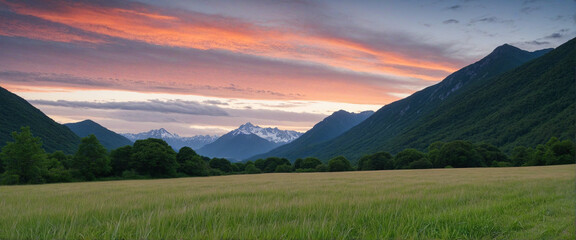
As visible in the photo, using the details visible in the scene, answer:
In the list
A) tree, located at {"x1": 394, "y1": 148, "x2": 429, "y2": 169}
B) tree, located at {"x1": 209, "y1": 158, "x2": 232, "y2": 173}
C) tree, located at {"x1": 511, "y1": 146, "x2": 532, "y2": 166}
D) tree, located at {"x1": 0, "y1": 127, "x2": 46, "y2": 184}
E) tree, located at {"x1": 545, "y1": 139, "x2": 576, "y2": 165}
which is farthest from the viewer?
tree, located at {"x1": 209, "y1": 158, "x2": 232, "y2": 173}

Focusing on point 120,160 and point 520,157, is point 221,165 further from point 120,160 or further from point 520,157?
point 520,157

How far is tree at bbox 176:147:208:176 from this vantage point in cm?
7969

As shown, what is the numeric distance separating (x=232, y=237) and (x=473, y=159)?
117 meters

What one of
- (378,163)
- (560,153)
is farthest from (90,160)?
(560,153)

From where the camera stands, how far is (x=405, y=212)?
5.23 metres

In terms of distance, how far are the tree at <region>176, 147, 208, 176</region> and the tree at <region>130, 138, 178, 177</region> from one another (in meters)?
8.57

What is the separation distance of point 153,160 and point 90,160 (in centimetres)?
1255

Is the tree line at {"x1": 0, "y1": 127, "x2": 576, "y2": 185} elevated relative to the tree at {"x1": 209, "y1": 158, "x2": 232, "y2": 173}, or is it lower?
elevated

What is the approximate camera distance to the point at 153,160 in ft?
218

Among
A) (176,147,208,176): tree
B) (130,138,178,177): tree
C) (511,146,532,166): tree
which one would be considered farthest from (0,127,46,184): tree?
(511,146,532,166): tree

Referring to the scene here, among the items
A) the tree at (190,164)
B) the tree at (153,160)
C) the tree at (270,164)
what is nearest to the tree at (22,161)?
the tree at (153,160)

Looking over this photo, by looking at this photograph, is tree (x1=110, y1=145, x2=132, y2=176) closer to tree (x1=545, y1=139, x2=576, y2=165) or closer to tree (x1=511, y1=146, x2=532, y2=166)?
tree (x1=545, y1=139, x2=576, y2=165)

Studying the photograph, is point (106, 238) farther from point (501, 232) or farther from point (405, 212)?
point (501, 232)

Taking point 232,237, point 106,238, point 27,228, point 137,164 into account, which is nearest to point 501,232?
point 232,237
